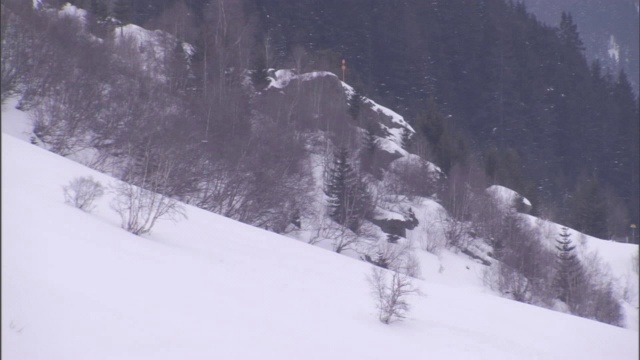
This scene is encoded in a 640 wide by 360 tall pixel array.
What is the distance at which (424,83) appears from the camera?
80000 mm

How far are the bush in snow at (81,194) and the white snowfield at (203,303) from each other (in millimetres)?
400

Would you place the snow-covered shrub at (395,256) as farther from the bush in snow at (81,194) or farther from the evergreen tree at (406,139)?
the bush in snow at (81,194)

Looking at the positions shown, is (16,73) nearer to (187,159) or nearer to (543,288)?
(187,159)

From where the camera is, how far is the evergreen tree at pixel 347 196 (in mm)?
37719

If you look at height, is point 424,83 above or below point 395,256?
above

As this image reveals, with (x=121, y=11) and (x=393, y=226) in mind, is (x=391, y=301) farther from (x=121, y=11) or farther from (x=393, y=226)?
(x=121, y=11)

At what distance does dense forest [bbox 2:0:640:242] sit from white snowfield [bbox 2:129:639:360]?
335cm

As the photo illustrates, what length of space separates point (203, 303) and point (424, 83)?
72.5m

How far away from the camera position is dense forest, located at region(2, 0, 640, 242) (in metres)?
30.4

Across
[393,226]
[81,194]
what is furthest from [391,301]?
[393,226]

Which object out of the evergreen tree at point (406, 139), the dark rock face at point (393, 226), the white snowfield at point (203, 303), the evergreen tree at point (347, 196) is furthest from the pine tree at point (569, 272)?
the evergreen tree at point (406, 139)

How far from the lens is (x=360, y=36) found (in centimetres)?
7938

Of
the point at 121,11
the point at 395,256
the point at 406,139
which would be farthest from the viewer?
the point at 406,139

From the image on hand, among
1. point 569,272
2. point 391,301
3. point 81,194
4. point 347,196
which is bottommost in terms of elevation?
point 391,301
